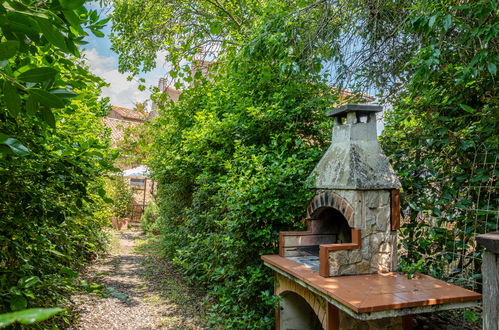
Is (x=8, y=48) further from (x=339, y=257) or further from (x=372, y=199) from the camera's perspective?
(x=372, y=199)

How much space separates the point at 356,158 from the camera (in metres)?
3.01

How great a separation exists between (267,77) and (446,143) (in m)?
2.54

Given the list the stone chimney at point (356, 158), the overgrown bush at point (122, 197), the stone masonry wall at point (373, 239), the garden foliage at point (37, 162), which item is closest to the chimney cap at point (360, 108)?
the stone chimney at point (356, 158)

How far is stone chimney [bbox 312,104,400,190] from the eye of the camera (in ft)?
9.53

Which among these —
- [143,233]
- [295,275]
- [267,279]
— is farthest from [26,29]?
[143,233]

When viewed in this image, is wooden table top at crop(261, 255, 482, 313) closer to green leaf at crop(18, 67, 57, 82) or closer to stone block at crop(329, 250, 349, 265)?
stone block at crop(329, 250, 349, 265)

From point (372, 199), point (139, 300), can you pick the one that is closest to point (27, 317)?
→ point (372, 199)

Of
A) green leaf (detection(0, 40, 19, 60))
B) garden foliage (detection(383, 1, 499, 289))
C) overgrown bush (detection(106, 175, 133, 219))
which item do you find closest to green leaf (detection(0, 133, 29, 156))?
green leaf (detection(0, 40, 19, 60))

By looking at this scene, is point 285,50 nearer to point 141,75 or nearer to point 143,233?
point 141,75

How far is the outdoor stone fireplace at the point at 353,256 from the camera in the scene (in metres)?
2.29

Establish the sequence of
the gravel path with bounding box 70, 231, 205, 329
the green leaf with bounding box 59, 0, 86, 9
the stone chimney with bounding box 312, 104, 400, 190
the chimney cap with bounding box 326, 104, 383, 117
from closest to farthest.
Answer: the green leaf with bounding box 59, 0, 86, 9 → the stone chimney with bounding box 312, 104, 400, 190 → the chimney cap with bounding box 326, 104, 383, 117 → the gravel path with bounding box 70, 231, 205, 329

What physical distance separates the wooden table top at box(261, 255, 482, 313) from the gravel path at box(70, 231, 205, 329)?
4.83 feet

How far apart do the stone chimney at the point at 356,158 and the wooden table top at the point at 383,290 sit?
0.78m

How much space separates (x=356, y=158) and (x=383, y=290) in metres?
1.17
